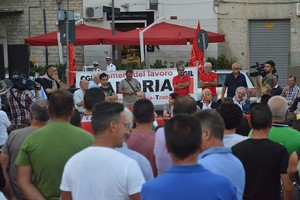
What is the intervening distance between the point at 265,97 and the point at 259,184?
20.8 feet

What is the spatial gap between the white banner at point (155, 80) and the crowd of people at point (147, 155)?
1008 centimetres

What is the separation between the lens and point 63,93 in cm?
571

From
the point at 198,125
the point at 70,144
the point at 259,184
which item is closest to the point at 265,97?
the point at 259,184

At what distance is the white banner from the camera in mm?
17969

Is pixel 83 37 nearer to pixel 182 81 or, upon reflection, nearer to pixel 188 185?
pixel 182 81

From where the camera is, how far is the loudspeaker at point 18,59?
15973mm

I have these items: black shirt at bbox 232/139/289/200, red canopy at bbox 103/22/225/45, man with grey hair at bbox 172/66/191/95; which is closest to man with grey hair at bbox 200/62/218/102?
man with grey hair at bbox 172/66/191/95

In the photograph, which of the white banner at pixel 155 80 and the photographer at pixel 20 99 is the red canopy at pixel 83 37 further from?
the photographer at pixel 20 99

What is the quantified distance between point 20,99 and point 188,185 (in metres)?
8.92

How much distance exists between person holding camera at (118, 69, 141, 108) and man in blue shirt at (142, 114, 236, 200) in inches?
484

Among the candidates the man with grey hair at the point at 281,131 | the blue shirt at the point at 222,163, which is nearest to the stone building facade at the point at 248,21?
the man with grey hair at the point at 281,131

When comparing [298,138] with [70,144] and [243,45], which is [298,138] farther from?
[243,45]

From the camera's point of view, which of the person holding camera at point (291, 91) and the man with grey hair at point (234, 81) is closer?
the man with grey hair at point (234, 81)

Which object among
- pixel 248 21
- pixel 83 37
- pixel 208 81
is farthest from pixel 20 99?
pixel 248 21
